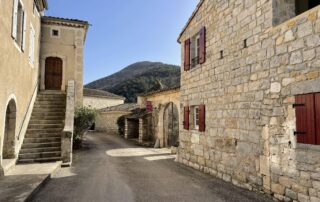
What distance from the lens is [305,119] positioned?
4.70 meters

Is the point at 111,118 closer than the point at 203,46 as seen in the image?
No

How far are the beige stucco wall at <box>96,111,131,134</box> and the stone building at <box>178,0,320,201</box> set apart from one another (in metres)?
17.2

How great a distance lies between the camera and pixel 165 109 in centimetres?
1534

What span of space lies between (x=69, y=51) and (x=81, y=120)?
13.3 ft

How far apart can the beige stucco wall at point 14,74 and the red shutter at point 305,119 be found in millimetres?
6842

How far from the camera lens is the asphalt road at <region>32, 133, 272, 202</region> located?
543 cm

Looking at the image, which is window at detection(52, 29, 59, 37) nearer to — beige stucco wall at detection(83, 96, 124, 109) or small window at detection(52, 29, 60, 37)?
small window at detection(52, 29, 60, 37)

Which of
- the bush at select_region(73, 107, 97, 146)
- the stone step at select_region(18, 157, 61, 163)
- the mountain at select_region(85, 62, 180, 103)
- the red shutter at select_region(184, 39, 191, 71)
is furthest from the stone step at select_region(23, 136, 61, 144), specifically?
the mountain at select_region(85, 62, 180, 103)

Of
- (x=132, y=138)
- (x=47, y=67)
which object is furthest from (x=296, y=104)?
(x=132, y=138)

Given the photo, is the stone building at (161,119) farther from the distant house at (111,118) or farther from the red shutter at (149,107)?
the distant house at (111,118)

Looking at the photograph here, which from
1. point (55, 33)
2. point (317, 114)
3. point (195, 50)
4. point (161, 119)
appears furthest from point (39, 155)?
point (317, 114)

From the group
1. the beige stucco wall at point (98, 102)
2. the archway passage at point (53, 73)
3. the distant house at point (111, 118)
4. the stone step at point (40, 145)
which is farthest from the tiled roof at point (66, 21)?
the beige stucco wall at point (98, 102)

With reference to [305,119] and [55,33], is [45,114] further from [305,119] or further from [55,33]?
[305,119]

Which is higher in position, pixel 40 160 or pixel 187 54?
pixel 187 54
